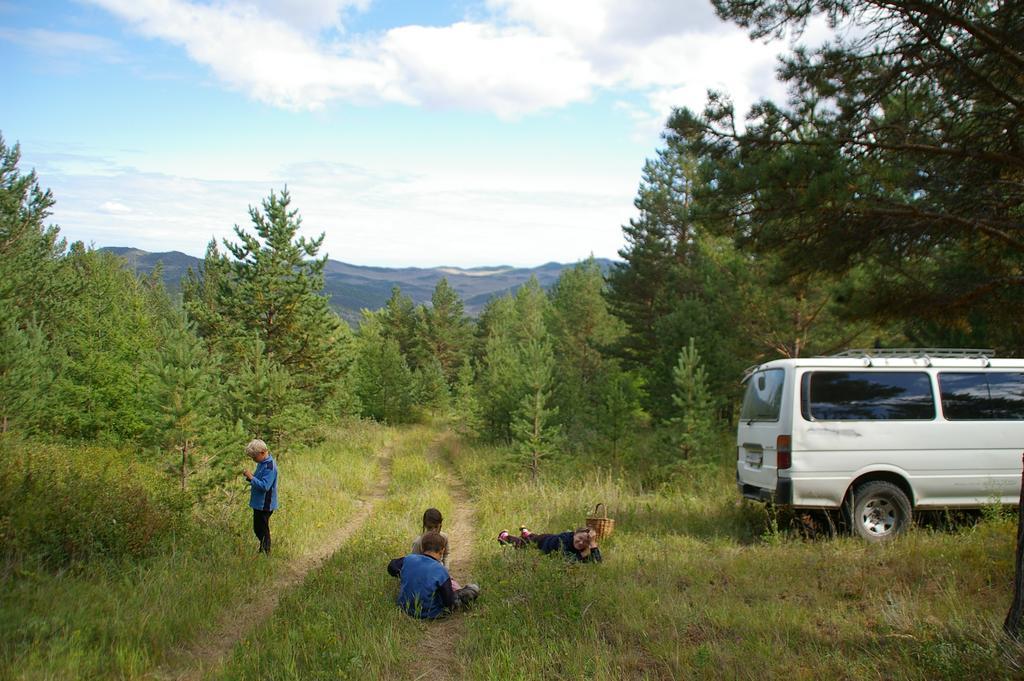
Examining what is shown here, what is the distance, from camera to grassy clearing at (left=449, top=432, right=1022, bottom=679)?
13.1 feet

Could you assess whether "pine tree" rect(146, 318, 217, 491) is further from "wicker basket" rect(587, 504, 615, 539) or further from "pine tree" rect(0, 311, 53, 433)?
"pine tree" rect(0, 311, 53, 433)

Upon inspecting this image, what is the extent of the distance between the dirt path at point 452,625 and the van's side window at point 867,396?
15.4 feet

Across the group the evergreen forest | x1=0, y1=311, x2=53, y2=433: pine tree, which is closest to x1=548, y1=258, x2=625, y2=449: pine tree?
the evergreen forest

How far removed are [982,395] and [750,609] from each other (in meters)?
5.18

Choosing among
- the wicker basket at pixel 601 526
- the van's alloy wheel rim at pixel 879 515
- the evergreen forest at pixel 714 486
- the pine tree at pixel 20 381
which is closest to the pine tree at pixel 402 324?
the pine tree at pixel 20 381

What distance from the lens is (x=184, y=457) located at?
11180 millimetres

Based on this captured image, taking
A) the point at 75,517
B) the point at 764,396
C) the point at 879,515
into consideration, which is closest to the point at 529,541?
the point at 764,396

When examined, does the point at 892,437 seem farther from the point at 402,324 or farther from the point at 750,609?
the point at 402,324

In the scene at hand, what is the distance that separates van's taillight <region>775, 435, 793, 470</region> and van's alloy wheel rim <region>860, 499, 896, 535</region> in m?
1.18

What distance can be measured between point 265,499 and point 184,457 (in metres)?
4.39

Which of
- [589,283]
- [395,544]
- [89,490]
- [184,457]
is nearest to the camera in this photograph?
[89,490]

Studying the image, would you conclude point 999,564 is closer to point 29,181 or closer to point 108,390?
point 108,390

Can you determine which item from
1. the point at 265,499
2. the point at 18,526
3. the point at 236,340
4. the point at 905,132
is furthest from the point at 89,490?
the point at 236,340

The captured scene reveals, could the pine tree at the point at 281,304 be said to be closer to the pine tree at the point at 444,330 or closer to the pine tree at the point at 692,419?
the pine tree at the point at 692,419
